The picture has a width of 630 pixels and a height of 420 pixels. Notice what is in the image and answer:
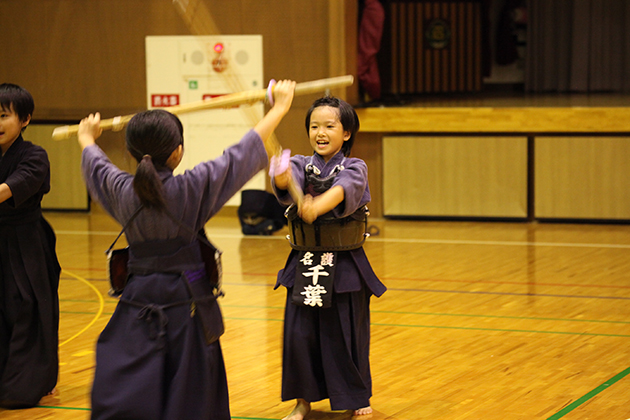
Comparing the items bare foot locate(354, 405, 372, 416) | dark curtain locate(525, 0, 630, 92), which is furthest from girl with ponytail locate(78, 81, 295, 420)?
dark curtain locate(525, 0, 630, 92)

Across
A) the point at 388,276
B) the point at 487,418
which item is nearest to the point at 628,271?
the point at 388,276

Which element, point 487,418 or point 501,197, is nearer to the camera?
point 487,418

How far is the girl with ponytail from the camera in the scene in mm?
2299

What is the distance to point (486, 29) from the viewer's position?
40.1ft

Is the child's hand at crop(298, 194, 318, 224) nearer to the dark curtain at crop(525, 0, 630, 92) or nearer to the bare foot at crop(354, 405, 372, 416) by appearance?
the bare foot at crop(354, 405, 372, 416)

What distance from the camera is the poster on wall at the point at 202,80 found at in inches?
341

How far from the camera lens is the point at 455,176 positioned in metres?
8.27

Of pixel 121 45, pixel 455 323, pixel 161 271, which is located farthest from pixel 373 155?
pixel 161 271

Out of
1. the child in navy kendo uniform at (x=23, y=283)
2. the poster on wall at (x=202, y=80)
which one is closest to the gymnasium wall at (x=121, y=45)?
the poster on wall at (x=202, y=80)

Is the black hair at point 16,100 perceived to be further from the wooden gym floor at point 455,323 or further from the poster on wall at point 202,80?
the poster on wall at point 202,80

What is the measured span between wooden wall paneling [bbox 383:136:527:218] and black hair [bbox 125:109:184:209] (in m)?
6.16

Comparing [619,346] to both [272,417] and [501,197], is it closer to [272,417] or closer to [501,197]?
[272,417]

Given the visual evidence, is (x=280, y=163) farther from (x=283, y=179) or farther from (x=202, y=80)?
(x=202, y=80)

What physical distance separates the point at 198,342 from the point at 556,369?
2.13 metres
